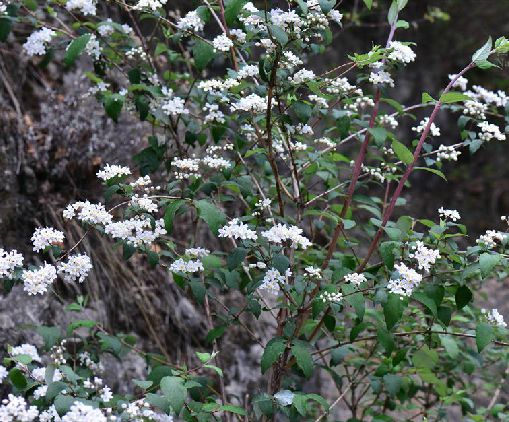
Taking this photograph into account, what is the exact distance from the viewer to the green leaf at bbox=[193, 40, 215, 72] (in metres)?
1.76

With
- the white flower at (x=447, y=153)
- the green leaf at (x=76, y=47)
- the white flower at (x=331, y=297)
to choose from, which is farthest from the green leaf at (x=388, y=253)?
the green leaf at (x=76, y=47)

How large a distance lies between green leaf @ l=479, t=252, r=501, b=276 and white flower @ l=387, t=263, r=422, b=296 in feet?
0.43

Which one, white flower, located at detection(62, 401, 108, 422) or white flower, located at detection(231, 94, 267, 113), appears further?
white flower, located at detection(231, 94, 267, 113)

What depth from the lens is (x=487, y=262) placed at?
1.53 m

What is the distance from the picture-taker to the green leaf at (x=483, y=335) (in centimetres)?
168

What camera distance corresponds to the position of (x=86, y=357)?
191 cm

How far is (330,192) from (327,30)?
0.48 m

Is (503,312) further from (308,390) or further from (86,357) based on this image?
(86,357)

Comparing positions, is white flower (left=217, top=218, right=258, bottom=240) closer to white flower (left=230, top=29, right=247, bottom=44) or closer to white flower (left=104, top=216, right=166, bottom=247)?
white flower (left=104, top=216, right=166, bottom=247)

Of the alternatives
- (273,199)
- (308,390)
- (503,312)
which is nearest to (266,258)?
(273,199)

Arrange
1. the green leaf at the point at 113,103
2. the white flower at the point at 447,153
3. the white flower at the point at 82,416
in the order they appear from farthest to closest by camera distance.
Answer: the green leaf at the point at 113,103 < the white flower at the point at 447,153 < the white flower at the point at 82,416

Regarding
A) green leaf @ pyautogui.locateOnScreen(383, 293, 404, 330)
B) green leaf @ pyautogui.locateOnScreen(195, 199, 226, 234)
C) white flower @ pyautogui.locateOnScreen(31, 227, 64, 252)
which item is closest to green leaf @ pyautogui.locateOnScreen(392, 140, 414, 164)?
green leaf @ pyautogui.locateOnScreen(383, 293, 404, 330)

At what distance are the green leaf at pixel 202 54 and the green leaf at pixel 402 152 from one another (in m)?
A: 0.48

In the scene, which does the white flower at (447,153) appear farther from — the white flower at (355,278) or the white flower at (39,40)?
the white flower at (39,40)
